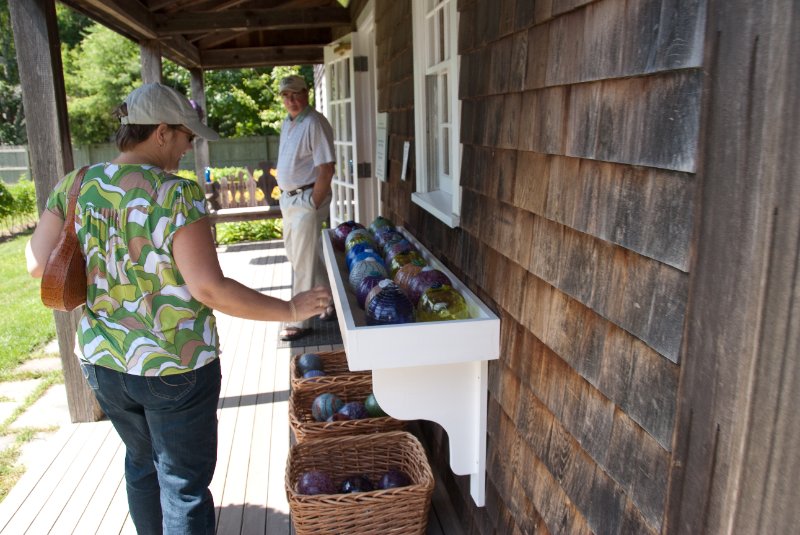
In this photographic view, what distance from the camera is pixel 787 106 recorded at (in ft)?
2.53

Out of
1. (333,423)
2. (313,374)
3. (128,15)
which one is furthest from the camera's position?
(128,15)

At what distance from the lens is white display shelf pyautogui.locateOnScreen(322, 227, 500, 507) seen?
5.84ft

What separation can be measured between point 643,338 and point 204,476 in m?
1.40

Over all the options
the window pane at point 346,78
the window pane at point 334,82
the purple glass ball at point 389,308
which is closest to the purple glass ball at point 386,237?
the purple glass ball at point 389,308

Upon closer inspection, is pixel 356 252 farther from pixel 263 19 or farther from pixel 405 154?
pixel 263 19

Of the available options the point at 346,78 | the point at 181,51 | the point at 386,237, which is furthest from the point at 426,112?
the point at 181,51

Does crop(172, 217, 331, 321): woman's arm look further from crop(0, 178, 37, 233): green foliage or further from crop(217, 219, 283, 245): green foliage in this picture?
crop(0, 178, 37, 233): green foliage

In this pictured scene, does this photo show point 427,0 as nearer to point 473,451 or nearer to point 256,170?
point 473,451

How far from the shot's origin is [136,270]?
180 cm

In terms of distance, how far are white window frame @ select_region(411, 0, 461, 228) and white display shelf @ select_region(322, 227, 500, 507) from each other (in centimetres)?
40

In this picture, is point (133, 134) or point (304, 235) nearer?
point (133, 134)

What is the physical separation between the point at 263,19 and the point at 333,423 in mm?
4184

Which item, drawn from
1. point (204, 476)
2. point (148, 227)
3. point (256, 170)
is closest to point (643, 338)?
point (148, 227)

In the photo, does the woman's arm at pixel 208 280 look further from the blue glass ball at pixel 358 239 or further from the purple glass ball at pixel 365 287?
the blue glass ball at pixel 358 239
